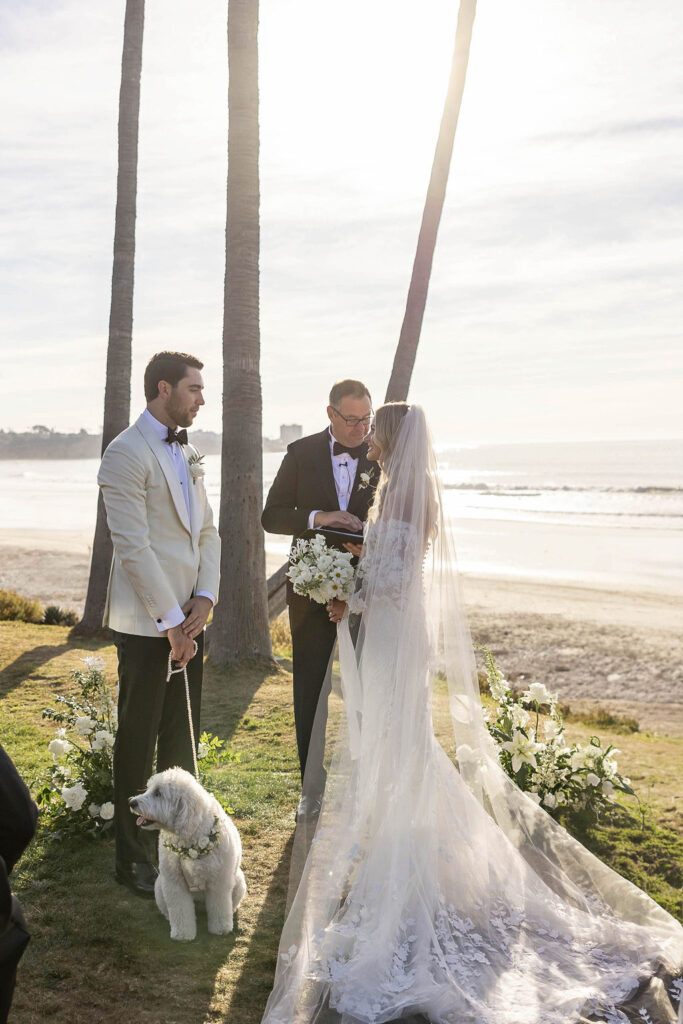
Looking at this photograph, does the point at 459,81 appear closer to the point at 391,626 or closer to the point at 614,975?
the point at 391,626

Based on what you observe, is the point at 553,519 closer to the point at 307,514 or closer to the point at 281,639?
the point at 281,639

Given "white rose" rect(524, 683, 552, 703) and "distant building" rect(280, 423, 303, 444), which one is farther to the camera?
"distant building" rect(280, 423, 303, 444)

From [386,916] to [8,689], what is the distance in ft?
21.4

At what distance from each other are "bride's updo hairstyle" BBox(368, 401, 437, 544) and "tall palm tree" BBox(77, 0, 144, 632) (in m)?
8.45

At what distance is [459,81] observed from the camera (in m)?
11.1

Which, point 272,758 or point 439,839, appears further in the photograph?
point 272,758

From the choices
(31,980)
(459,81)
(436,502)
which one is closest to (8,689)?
(31,980)

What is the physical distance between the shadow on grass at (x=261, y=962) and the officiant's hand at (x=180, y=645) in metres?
1.40

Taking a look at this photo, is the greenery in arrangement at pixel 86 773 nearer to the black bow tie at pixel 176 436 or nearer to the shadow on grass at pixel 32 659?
the black bow tie at pixel 176 436

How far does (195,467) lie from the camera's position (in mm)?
4809

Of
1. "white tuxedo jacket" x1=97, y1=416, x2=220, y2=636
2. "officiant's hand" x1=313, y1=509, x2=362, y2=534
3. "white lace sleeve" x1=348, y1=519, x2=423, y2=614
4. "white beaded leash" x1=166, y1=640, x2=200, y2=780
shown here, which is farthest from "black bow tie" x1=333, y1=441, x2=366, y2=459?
"white beaded leash" x1=166, y1=640, x2=200, y2=780

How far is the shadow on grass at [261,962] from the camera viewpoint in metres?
3.64

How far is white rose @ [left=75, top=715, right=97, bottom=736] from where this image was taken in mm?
5414

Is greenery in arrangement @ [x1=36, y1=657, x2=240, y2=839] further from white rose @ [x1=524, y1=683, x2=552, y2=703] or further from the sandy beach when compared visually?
the sandy beach
